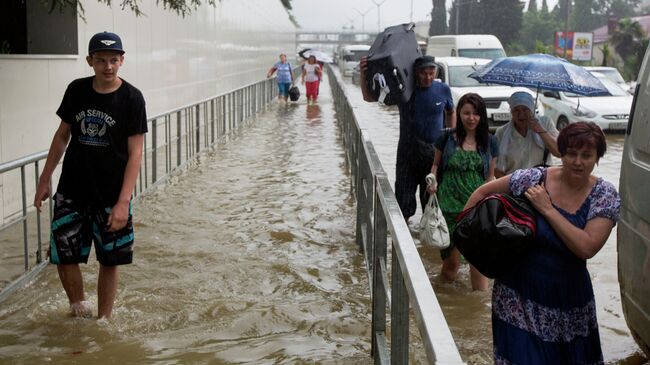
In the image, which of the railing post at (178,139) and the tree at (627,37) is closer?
the railing post at (178,139)

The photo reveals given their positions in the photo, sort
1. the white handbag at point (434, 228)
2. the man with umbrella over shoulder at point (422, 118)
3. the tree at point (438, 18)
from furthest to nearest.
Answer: the tree at point (438, 18) < the man with umbrella over shoulder at point (422, 118) < the white handbag at point (434, 228)

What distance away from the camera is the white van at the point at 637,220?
4.37 m

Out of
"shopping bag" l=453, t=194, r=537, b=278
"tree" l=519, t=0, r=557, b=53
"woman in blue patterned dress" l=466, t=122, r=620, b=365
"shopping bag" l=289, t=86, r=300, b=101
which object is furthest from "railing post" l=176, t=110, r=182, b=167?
"tree" l=519, t=0, r=557, b=53

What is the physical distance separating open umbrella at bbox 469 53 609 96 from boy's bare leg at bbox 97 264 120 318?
324 centimetres

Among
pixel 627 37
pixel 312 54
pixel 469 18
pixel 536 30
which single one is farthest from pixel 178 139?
pixel 536 30

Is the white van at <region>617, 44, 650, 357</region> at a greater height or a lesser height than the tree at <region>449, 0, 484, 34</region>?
lesser

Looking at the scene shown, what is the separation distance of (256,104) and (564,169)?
63.3 ft

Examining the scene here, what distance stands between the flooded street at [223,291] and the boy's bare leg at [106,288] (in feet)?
0.30

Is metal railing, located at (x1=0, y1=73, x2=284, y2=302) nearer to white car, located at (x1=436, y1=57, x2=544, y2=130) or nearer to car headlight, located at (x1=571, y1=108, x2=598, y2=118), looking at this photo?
white car, located at (x1=436, y1=57, x2=544, y2=130)

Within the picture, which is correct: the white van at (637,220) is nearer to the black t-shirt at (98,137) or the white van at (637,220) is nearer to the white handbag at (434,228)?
the white handbag at (434,228)

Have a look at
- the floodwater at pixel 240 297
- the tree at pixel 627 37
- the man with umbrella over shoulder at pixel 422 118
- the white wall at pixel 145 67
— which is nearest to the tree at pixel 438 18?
the tree at pixel 627 37

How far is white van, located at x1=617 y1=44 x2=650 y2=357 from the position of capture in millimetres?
4367

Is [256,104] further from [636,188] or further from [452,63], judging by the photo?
[636,188]

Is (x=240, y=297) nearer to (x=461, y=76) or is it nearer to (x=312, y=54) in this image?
(x=461, y=76)
